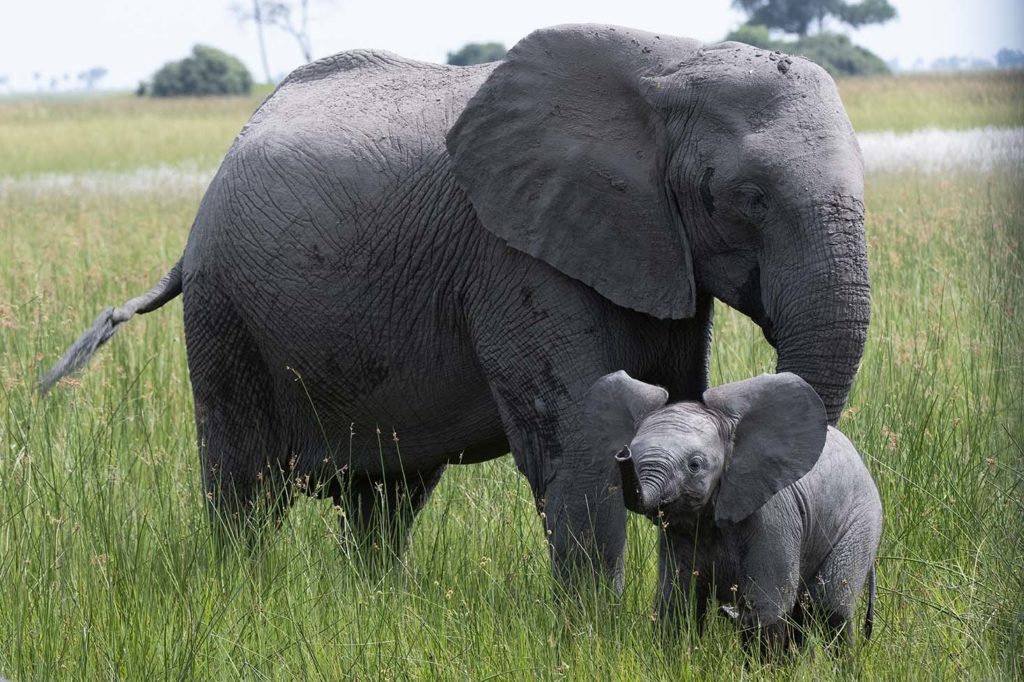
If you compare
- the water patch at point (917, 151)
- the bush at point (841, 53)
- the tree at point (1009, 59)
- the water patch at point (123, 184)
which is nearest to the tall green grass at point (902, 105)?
the water patch at point (917, 151)

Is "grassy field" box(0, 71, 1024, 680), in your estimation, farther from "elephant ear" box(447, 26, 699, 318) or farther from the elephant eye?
"elephant ear" box(447, 26, 699, 318)

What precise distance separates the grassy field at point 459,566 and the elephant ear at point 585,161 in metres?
0.80

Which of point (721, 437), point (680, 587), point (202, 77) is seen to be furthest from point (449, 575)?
point (202, 77)

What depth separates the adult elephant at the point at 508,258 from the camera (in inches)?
128

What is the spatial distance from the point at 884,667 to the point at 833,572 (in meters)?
0.28

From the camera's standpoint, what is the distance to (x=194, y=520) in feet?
13.8

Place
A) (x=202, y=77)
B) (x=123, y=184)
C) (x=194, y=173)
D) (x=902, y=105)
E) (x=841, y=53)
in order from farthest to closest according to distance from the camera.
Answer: (x=202, y=77) → (x=841, y=53) → (x=902, y=105) → (x=194, y=173) → (x=123, y=184)

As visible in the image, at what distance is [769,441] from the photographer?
2.93 meters

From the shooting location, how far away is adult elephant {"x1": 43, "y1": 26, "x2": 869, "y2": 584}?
324cm

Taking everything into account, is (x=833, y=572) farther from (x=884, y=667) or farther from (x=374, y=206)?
(x=374, y=206)

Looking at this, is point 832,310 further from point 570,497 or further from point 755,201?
point 570,497

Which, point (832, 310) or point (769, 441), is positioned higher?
point (832, 310)

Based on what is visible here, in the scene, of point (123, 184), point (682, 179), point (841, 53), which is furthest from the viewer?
point (841, 53)

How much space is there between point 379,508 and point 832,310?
85.1 inches
